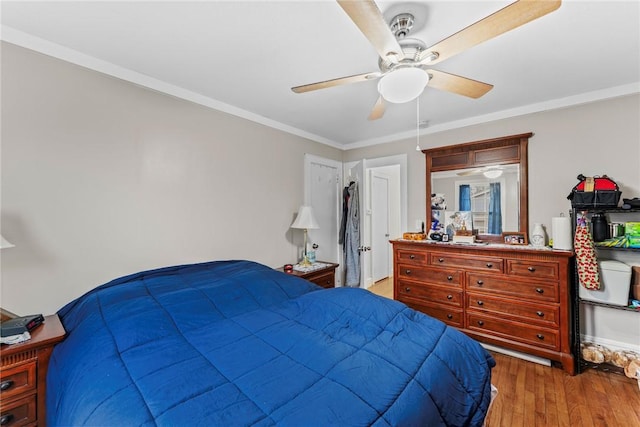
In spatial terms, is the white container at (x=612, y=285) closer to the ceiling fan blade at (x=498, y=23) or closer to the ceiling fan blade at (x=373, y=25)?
the ceiling fan blade at (x=498, y=23)

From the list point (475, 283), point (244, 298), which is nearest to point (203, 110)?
point (244, 298)

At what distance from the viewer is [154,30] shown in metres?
1.54

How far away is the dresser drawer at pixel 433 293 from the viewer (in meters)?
2.67

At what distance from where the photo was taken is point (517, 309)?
7.78ft

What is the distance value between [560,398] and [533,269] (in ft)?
3.08

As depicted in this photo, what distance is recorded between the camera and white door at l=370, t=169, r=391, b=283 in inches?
177

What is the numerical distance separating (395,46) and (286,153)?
6.83ft

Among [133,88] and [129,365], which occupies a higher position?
[133,88]

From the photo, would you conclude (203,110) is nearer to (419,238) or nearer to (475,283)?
(419,238)

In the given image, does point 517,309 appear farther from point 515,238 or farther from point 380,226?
point 380,226

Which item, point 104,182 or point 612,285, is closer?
point 104,182

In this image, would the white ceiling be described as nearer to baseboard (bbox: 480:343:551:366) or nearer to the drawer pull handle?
the drawer pull handle

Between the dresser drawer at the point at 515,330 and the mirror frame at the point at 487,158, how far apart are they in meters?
0.82

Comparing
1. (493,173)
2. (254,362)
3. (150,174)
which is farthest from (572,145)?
(150,174)
